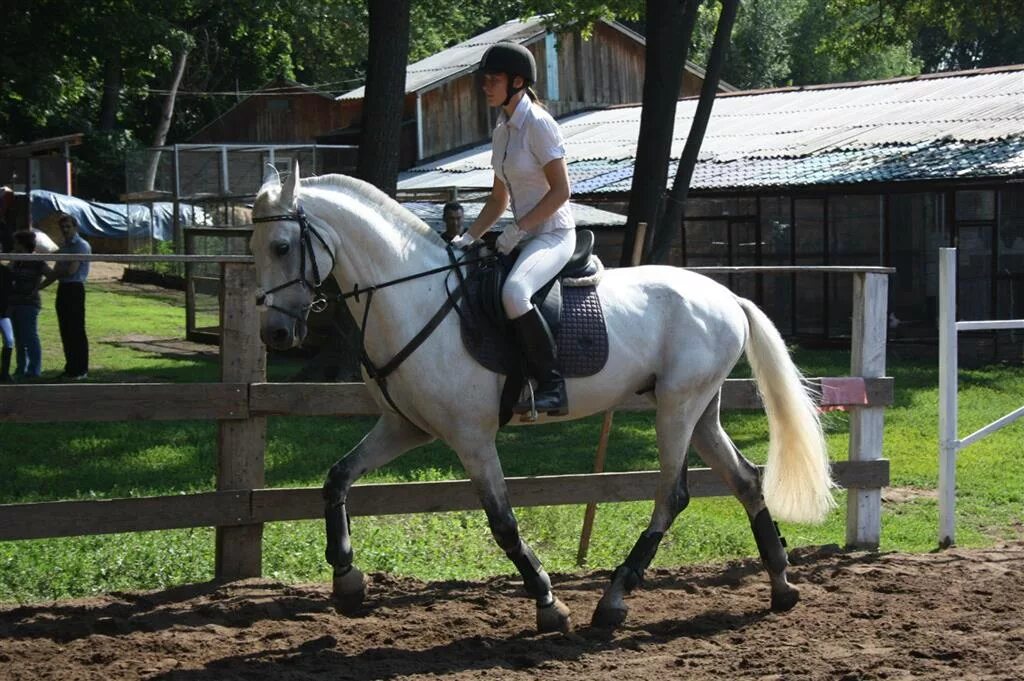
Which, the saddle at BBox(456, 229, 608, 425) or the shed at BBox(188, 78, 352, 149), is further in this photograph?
the shed at BBox(188, 78, 352, 149)

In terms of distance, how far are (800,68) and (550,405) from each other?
56.8 m

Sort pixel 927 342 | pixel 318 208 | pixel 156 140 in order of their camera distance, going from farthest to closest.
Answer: pixel 156 140 → pixel 927 342 → pixel 318 208

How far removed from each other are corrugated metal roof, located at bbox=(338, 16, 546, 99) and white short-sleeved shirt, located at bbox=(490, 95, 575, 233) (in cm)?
2877

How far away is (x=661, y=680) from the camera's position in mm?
5312

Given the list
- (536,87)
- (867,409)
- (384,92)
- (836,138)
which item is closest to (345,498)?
(867,409)

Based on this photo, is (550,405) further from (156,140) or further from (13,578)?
(156,140)

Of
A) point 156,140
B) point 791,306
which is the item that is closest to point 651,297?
point 791,306

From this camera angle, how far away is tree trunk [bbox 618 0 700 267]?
55.7ft

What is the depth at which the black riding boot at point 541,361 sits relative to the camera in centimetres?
599

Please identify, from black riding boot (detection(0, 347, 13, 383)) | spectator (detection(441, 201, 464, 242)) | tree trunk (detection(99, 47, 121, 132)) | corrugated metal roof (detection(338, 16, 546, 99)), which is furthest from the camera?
tree trunk (detection(99, 47, 121, 132))

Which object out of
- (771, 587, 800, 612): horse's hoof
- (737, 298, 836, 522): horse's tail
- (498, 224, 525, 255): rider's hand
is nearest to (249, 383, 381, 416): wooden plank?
(498, 224, 525, 255): rider's hand

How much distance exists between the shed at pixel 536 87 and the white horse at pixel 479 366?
2871cm

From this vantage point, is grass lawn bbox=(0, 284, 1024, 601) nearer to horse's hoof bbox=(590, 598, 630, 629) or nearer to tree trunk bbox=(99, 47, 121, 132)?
horse's hoof bbox=(590, 598, 630, 629)

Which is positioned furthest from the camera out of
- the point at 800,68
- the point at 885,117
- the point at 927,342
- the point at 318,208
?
the point at 800,68
